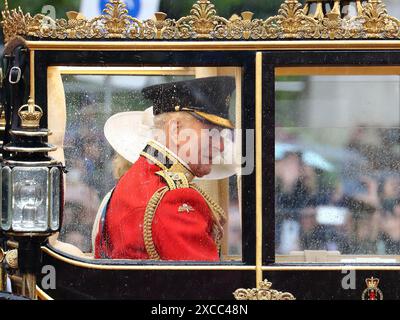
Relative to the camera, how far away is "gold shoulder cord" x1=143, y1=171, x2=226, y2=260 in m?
5.71

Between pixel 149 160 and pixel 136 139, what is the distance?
0.13 metres

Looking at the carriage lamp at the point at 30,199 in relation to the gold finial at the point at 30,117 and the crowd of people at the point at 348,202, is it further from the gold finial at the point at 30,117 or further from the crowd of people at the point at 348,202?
the crowd of people at the point at 348,202

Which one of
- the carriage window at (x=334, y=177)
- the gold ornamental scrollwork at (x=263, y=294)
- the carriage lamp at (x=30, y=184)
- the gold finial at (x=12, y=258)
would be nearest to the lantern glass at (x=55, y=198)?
the carriage lamp at (x=30, y=184)

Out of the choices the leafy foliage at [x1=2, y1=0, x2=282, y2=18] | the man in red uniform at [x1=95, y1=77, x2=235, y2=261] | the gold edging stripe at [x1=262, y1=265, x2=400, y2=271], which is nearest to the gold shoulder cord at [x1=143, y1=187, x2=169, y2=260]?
the man in red uniform at [x1=95, y1=77, x2=235, y2=261]

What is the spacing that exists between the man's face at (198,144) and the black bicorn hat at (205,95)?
42mm

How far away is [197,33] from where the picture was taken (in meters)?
5.67

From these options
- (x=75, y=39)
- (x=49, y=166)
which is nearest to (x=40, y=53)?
(x=75, y=39)

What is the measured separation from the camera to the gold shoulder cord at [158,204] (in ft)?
18.7

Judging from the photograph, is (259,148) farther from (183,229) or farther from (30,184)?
(30,184)

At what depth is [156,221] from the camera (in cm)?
572

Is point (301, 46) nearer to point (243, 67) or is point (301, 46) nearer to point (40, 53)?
point (243, 67)

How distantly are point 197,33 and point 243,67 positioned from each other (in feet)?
0.84

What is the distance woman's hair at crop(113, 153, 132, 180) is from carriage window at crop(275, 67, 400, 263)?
70 centimetres

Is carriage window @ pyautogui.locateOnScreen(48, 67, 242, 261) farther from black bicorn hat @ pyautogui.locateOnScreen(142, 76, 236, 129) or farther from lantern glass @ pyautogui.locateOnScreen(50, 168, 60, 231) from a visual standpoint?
lantern glass @ pyautogui.locateOnScreen(50, 168, 60, 231)
